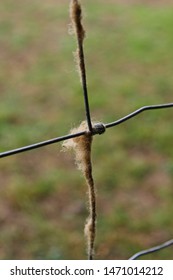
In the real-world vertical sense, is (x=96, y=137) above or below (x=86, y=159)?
below

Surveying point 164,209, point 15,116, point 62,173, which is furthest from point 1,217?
point 15,116

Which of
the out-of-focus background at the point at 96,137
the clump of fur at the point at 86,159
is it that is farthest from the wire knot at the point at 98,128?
the out-of-focus background at the point at 96,137

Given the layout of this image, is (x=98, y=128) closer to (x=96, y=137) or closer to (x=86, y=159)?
(x=86, y=159)

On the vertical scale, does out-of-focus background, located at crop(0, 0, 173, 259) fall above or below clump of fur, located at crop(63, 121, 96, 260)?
below

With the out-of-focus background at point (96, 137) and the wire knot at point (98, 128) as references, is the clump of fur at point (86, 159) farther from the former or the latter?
the out-of-focus background at point (96, 137)

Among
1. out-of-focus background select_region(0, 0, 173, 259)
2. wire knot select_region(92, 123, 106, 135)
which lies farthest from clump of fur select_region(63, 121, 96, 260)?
out-of-focus background select_region(0, 0, 173, 259)

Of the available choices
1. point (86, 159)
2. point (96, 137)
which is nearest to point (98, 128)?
point (86, 159)

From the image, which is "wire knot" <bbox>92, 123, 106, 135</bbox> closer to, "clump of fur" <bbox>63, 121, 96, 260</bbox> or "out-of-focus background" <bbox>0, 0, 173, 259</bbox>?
"clump of fur" <bbox>63, 121, 96, 260</bbox>
